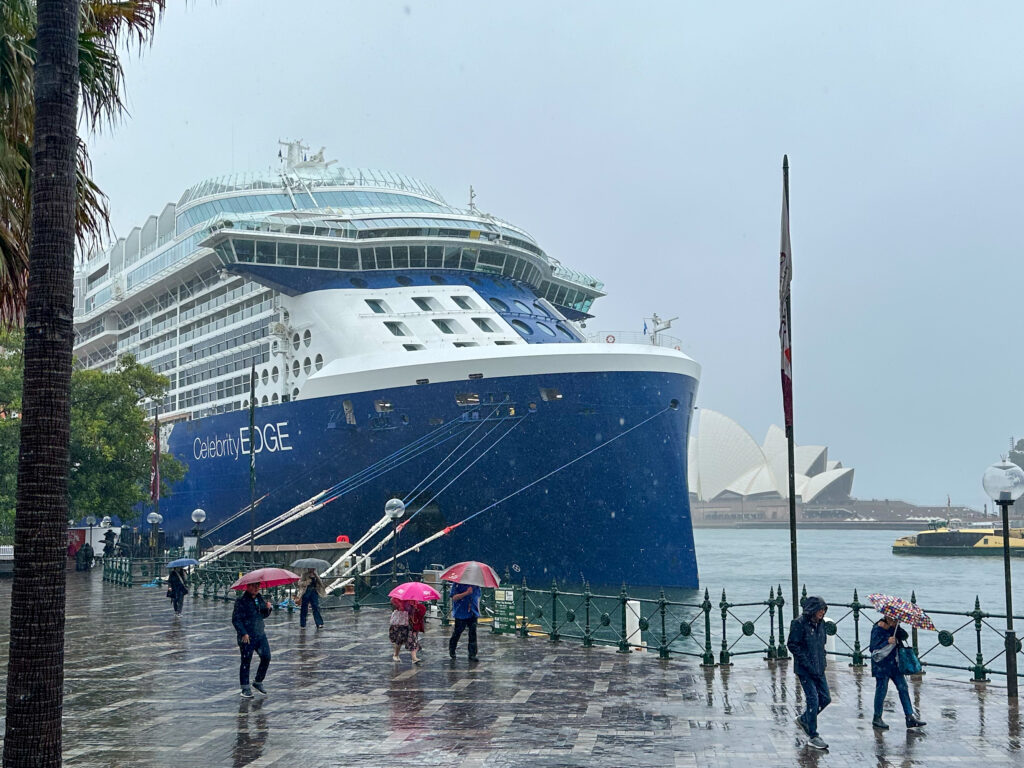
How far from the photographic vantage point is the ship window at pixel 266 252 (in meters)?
36.7

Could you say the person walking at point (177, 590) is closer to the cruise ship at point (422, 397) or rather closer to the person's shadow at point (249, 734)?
the cruise ship at point (422, 397)

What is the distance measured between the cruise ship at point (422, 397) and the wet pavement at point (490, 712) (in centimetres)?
1330

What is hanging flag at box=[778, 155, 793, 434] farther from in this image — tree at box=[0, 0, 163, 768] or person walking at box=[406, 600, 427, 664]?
tree at box=[0, 0, 163, 768]

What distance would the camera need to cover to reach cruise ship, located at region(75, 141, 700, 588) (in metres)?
31.3

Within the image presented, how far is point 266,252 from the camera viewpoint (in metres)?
36.8

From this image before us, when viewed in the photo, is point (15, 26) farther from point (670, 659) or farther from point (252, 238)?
point (252, 238)

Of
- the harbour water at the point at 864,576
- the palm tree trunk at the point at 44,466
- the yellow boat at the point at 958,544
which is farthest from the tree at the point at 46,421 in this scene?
the yellow boat at the point at 958,544

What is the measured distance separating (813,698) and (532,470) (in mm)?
20992

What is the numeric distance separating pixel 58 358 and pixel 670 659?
41.2 feet

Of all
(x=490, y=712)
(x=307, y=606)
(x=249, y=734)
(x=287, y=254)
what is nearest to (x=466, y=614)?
(x=490, y=712)

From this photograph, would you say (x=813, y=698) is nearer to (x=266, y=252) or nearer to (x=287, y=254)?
(x=287, y=254)

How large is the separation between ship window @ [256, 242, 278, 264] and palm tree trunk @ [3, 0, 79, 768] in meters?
30.9

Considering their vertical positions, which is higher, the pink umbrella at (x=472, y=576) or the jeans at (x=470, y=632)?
the pink umbrella at (x=472, y=576)

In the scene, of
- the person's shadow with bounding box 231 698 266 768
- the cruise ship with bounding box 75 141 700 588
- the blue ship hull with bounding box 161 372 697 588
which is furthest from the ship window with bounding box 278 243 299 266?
the person's shadow with bounding box 231 698 266 768
